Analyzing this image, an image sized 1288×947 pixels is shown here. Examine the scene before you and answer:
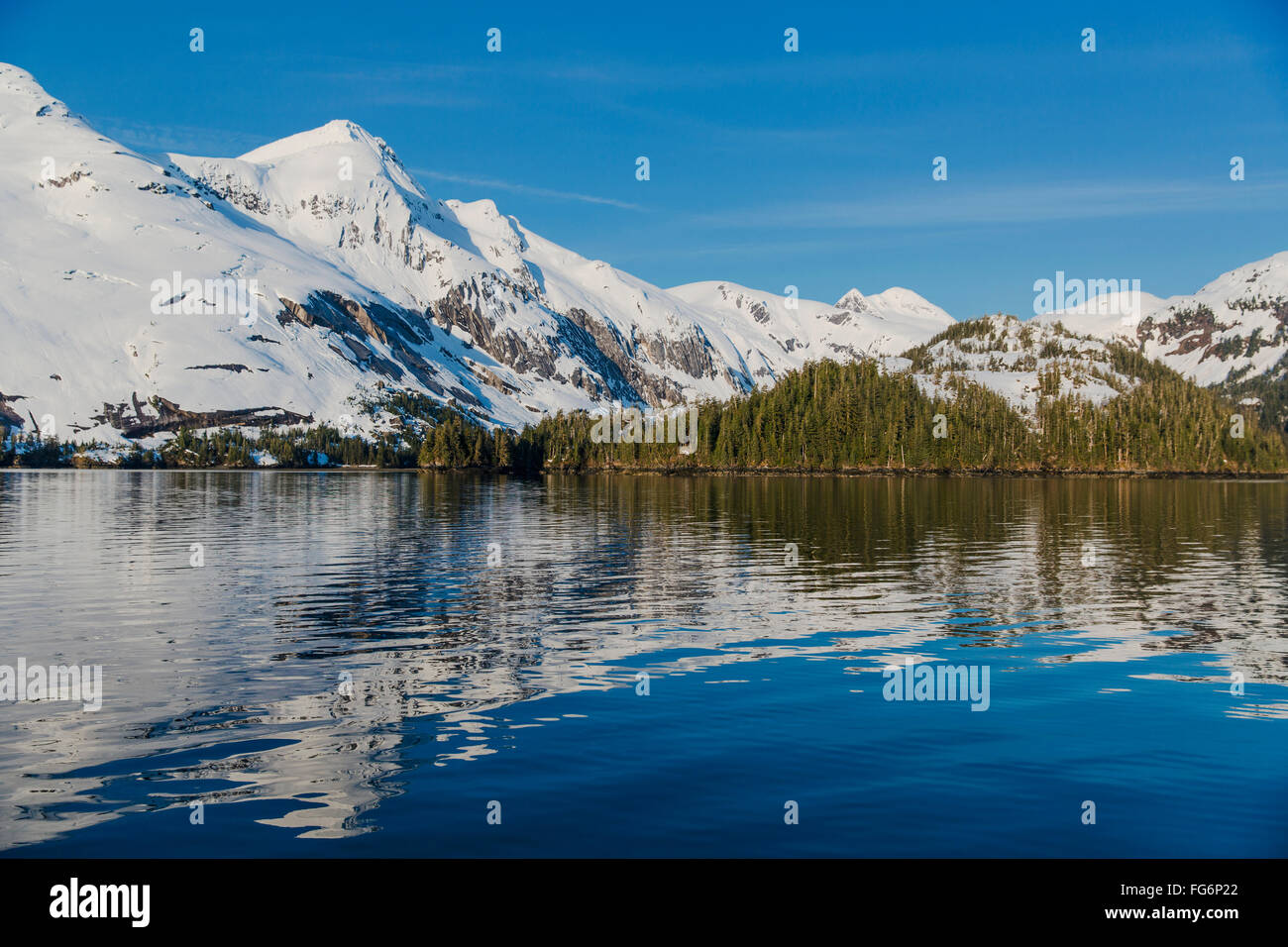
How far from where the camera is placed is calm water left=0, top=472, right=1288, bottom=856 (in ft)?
55.9

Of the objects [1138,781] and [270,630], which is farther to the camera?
[270,630]

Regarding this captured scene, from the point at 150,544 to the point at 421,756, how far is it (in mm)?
53802

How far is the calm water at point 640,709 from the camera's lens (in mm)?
17047

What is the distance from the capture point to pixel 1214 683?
1106 inches

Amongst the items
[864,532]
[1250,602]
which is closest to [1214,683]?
[1250,602]

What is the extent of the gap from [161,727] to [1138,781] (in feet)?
70.5

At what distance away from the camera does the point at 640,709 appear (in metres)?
24.6

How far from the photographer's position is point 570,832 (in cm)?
1664

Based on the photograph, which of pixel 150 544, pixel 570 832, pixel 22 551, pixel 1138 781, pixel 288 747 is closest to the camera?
pixel 570 832

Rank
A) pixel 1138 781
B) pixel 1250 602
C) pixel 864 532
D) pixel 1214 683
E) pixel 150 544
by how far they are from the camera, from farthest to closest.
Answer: pixel 864 532 → pixel 150 544 → pixel 1250 602 → pixel 1214 683 → pixel 1138 781

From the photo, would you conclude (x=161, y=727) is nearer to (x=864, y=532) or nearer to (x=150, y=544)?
(x=150, y=544)

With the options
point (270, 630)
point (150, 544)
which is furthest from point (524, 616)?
point (150, 544)
